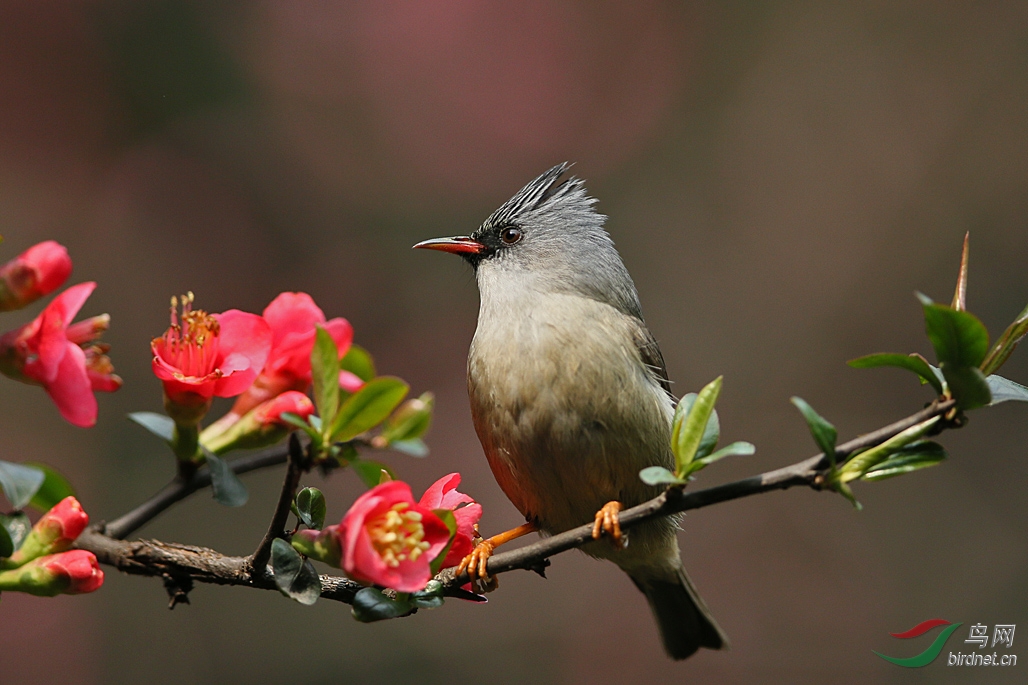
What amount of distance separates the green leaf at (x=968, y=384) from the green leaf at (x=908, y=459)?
96 mm

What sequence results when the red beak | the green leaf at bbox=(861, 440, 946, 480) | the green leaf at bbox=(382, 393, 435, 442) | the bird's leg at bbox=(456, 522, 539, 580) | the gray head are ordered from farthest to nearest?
the red beak → the gray head → the bird's leg at bbox=(456, 522, 539, 580) → the green leaf at bbox=(861, 440, 946, 480) → the green leaf at bbox=(382, 393, 435, 442)

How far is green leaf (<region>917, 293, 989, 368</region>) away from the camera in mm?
1330

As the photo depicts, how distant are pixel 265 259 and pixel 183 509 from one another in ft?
5.57

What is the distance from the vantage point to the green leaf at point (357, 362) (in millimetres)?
1559

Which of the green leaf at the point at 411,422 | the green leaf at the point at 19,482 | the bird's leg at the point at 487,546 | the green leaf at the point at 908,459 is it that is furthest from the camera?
the bird's leg at the point at 487,546

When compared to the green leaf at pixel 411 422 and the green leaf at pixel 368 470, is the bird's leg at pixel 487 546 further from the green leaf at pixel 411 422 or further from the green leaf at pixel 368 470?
the green leaf at pixel 411 422

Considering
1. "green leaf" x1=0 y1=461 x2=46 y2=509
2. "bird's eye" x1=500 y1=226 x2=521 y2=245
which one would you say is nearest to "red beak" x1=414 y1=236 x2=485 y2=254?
"bird's eye" x1=500 y1=226 x2=521 y2=245

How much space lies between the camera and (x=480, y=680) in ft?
16.2

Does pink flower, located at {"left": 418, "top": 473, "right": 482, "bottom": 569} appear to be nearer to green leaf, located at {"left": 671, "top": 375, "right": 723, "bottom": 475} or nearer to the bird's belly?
green leaf, located at {"left": 671, "top": 375, "right": 723, "bottom": 475}

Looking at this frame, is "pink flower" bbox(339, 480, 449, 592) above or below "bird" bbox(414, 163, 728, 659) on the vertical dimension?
below

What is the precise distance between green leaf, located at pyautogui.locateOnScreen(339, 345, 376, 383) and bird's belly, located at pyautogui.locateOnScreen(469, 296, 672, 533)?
1.37 metres

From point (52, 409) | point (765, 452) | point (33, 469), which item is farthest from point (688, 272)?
point (33, 469)

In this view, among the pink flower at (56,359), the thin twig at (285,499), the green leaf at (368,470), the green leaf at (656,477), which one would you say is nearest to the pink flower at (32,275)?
the pink flower at (56,359)

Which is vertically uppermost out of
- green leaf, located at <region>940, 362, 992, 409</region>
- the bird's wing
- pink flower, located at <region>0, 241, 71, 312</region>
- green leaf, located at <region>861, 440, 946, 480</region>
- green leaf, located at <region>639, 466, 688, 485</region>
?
the bird's wing
